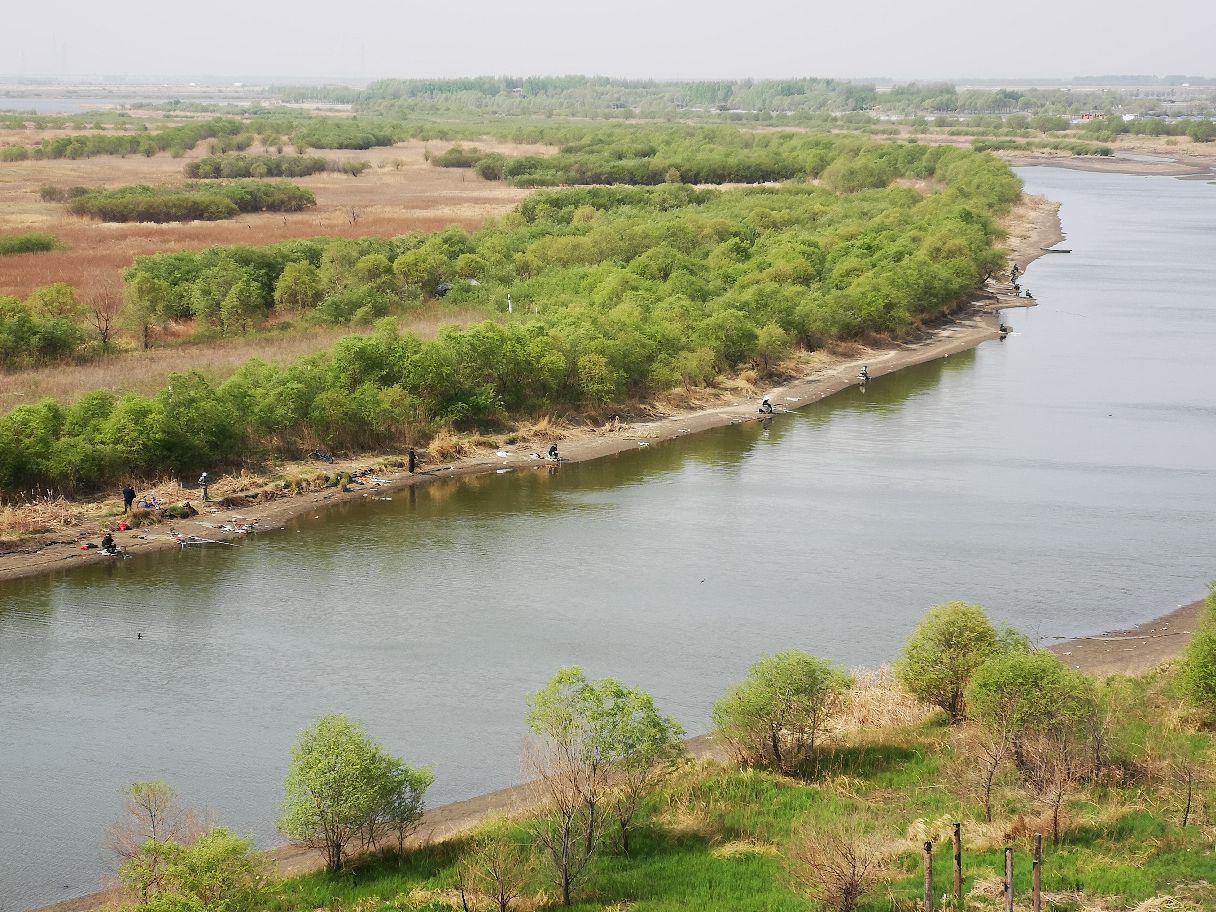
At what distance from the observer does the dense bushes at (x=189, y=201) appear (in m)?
84.4

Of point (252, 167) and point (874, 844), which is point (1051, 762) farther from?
point (252, 167)

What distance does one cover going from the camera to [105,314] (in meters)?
52.0

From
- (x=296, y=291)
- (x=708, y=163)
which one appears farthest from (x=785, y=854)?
(x=708, y=163)

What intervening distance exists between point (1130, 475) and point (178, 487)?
29.3 m

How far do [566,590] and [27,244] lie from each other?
165 ft

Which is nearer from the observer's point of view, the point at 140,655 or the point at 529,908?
the point at 529,908

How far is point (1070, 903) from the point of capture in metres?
17.0

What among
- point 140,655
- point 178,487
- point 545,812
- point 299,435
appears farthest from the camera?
point 299,435

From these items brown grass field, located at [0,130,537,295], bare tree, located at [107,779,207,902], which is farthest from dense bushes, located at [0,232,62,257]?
bare tree, located at [107,779,207,902]

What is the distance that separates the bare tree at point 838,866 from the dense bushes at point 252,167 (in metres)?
104

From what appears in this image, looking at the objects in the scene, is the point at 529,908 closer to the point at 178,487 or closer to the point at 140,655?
the point at 140,655

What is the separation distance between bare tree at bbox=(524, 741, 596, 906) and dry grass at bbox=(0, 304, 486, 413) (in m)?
26.6

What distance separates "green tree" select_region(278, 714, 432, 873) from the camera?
18.7m

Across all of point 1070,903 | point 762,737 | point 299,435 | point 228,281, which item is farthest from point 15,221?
point 1070,903
